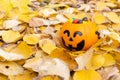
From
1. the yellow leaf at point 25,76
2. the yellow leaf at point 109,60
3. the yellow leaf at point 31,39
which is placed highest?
the yellow leaf at point 31,39

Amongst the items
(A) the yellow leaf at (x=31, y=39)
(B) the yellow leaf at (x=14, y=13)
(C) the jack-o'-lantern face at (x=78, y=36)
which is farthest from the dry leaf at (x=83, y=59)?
(B) the yellow leaf at (x=14, y=13)

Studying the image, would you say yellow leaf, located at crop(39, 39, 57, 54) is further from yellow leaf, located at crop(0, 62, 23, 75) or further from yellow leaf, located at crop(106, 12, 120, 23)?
yellow leaf, located at crop(106, 12, 120, 23)

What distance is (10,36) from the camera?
1.37 meters

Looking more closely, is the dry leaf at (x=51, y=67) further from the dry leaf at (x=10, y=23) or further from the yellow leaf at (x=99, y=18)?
the yellow leaf at (x=99, y=18)

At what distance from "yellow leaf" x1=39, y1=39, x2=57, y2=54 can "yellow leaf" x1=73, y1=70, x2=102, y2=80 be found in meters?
0.18

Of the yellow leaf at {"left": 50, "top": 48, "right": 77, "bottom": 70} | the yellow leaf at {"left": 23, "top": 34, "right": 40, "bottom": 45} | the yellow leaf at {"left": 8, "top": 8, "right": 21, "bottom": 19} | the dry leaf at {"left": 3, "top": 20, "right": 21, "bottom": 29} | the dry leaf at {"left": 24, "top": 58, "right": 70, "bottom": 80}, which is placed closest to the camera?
the dry leaf at {"left": 24, "top": 58, "right": 70, "bottom": 80}

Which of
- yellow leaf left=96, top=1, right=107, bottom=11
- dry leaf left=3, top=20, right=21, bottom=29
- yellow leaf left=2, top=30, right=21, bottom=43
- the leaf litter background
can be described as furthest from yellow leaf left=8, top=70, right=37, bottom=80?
yellow leaf left=96, top=1, right=107, bottom=11

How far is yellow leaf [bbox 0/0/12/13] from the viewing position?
5.27 ft

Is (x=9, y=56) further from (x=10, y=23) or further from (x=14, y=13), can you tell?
(x=14, y=13)

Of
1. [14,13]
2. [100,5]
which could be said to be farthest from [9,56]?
[100,5]

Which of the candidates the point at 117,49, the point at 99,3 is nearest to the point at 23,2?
the point at 99,3

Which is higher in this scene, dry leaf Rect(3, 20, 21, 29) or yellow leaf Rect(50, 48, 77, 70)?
dry leaf Rect(3, 20, 21, 29)

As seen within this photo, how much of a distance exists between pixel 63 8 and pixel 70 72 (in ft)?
2.10

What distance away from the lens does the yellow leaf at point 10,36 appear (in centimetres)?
135
